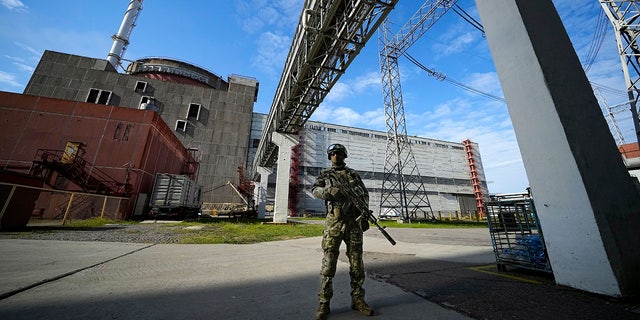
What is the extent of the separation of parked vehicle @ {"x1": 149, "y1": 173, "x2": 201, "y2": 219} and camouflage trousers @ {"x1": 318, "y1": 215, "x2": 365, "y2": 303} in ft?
55.1

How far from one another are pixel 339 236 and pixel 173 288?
215cm

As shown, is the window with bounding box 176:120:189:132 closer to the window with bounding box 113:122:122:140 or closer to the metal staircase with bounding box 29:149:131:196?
the window with bounding box 113:122:122:140

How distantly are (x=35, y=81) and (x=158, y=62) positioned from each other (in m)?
14.2

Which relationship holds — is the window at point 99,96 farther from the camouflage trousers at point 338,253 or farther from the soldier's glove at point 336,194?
the camouflage trousers at point 338,253

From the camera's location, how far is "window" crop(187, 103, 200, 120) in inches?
1147

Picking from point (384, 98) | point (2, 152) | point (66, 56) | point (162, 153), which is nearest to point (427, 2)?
point (384, 98)

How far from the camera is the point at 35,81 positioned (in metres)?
27.9

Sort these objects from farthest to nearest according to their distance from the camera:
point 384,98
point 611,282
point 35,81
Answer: point 35,81 → point 384,98 → point 611,282

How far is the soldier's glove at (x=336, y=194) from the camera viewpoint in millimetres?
2402

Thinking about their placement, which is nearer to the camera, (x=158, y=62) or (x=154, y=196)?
(x=154, y=196)

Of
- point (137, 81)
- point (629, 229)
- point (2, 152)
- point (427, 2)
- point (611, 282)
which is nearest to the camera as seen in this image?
point (611, 282)

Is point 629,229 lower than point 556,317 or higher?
higher

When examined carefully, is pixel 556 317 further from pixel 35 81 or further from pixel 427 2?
pixel 35 81

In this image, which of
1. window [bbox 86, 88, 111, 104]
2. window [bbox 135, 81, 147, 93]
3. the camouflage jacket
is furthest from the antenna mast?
the camouflage jacket
